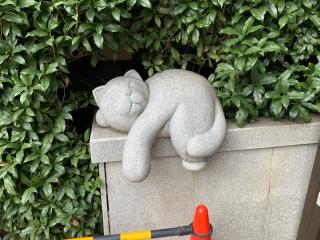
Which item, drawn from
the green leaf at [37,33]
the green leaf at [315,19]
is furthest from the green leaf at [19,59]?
the green leaf at [315,19]

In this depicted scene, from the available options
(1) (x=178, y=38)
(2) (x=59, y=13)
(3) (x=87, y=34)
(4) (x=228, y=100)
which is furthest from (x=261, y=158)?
(2) (x=59, y=13)

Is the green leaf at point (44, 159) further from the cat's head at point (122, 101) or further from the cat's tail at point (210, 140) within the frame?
the cat's tail at point (210, 140)

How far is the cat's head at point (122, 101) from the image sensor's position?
8.19 ft

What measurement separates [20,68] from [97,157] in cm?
88

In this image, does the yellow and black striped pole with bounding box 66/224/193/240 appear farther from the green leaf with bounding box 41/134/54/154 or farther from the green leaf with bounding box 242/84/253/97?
the green leaf with bounding box 242/84/253/97

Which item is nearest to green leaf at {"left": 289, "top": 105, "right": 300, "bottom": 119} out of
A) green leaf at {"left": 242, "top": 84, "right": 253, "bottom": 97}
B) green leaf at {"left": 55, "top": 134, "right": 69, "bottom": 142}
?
green leaf at {"left": 242, "top": 84, "right": 253, "bottom": 97}

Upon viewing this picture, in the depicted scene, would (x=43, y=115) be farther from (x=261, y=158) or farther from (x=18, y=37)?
(x=261, y=158)

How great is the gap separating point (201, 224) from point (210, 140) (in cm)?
60

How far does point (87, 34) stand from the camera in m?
2.60

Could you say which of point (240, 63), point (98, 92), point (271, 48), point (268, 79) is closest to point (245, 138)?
point (268, 79)

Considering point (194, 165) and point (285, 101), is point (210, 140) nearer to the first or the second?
point (194, 165)

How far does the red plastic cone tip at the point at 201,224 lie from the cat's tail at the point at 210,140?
39 cm

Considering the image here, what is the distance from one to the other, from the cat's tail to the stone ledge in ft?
→ 0.64

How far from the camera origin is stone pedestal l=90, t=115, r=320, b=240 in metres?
2.83
